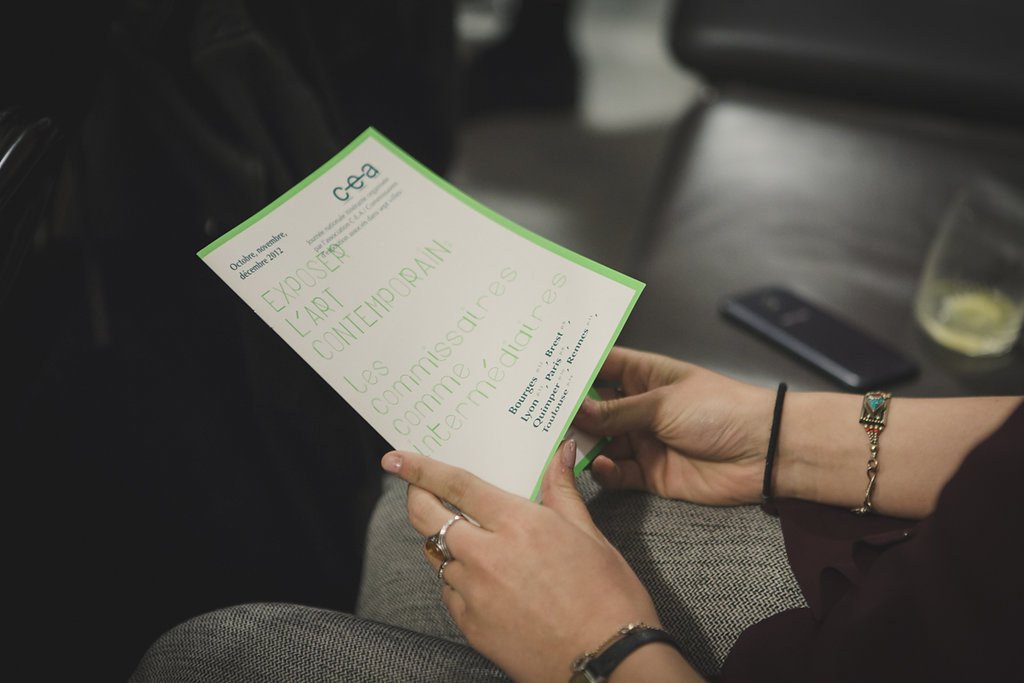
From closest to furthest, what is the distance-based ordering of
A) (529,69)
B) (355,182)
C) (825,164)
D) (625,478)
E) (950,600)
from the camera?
(950,600) → (355,182) → (625,478) → (825,164) → (529,69)

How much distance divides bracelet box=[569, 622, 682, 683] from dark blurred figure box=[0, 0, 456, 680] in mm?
451

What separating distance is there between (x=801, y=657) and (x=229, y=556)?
0.77 meters

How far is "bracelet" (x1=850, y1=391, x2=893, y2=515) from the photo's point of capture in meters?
0.59

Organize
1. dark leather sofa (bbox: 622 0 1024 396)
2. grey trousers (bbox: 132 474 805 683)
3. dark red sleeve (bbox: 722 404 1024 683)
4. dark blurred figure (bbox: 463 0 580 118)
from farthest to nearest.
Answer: dark blurred figure (bbox: 463 0 580 118), dark leather sofa (bbox: 622 0 1024 396), grey trousers (bbox: 132 474 805 683), dark red sleeve (bbox: 722 404 1024 683)

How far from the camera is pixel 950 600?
1.35ft

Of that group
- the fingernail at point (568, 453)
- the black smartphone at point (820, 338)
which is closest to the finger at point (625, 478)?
the fingernail at point (568, 453)

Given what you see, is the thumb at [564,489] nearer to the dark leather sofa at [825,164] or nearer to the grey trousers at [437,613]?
the grey trousers at [437,613]

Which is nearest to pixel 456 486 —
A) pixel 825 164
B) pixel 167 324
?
pixel 825 164

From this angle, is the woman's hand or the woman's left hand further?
the woman's hand

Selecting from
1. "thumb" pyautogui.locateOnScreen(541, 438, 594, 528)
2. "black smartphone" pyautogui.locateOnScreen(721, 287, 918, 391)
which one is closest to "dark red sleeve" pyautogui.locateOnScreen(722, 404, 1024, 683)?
"thumb" pyautogui.locateOnScreen(541, 438, 594, 528)

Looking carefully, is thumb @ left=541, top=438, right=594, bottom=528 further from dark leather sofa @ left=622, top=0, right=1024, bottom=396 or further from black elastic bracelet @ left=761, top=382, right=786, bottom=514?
dark leather sofa @ left=622, top=0, right=1024, bottom=396

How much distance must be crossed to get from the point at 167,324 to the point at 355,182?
0.90 meters

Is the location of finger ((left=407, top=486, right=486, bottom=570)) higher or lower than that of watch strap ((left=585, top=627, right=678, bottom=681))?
higher

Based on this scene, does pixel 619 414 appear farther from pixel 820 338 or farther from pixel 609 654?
pixel 820 338
